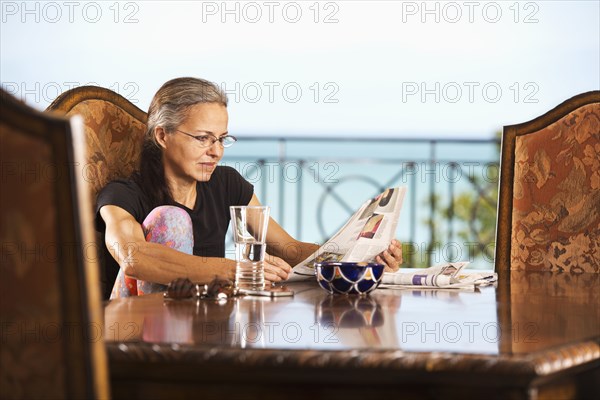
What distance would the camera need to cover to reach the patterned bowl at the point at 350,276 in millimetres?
1499

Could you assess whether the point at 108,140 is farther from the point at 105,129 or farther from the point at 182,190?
the point at 182,190

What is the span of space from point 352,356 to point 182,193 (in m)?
1.59

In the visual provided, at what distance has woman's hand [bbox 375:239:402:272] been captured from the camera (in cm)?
187

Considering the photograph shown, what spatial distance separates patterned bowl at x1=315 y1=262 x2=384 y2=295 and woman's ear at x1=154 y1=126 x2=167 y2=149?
930 mm

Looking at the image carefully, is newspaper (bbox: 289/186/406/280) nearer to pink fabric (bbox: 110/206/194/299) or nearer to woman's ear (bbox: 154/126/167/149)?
pink fabric (bbox: 110/206/194/299)

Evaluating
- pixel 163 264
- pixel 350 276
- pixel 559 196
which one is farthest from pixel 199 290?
pixel 559 196

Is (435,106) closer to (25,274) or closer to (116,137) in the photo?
(116,137)

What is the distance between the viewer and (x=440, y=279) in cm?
167

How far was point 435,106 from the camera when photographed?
755 centimetres

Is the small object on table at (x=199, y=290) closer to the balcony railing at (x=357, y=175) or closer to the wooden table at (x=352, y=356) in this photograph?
the wooden table at (x=352, y=356)

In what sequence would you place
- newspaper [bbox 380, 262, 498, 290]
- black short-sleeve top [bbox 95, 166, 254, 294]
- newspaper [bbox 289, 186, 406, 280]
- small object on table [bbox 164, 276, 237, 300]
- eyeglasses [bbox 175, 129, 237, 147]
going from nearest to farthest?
small object on table [bbox 164, 276, 237, 300] < newspaper [bbox 380, 262, 498, 290] < newspaper [bbox 289, 186, 406, 280] < black short-sleeve top [bbox 95, 166, 254, 294] < eyeglasses [bbox 175, 129, 237, 147]

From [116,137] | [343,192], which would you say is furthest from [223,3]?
[116,137]

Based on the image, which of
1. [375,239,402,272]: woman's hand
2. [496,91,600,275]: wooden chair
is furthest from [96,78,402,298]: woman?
[496,91,600,275]: wooden chair

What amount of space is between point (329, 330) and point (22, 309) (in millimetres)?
404
